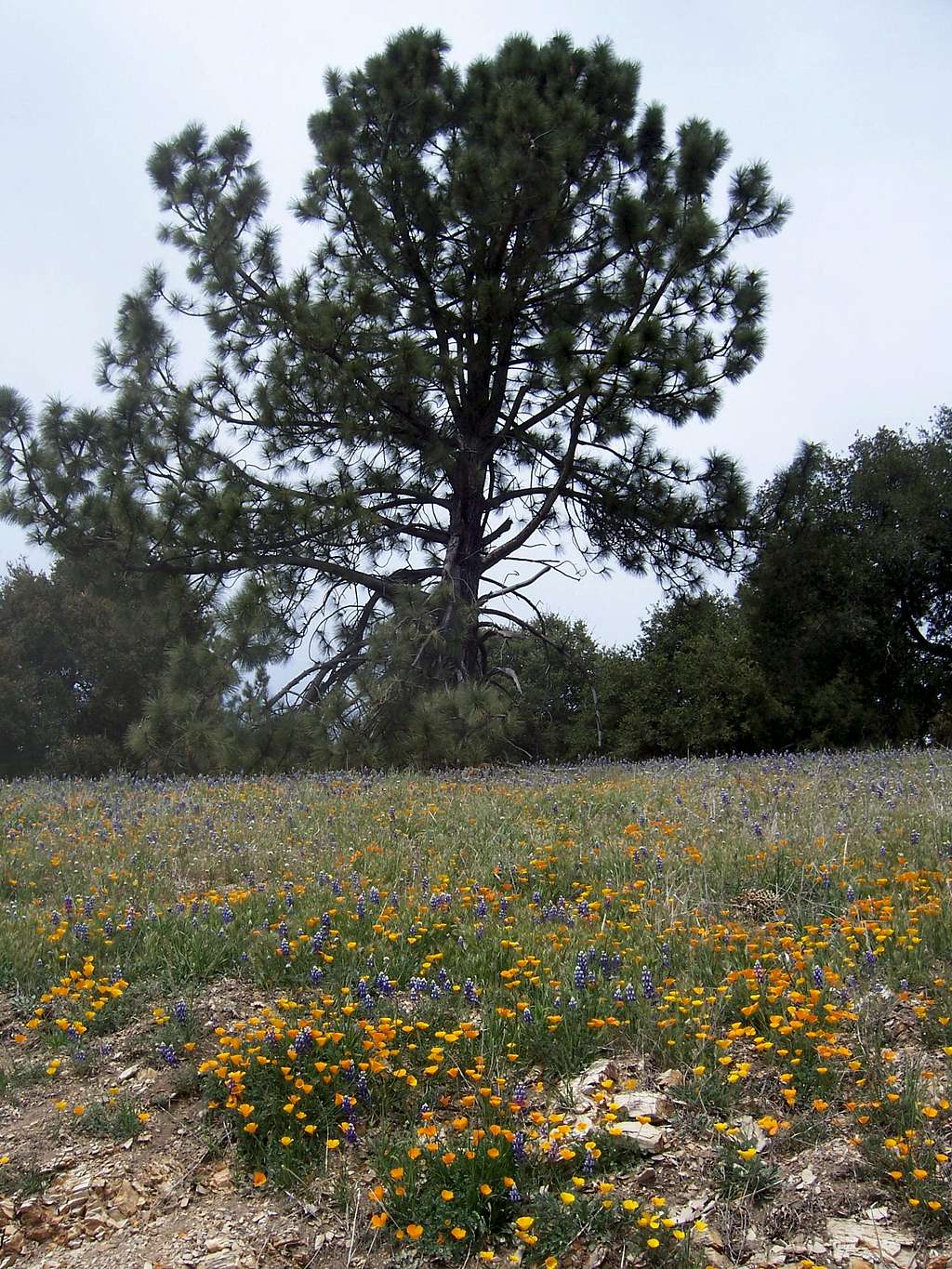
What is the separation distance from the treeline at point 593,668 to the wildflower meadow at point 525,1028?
21.6ft

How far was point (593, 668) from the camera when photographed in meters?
22.4

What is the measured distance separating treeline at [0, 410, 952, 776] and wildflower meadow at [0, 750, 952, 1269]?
6.60 m

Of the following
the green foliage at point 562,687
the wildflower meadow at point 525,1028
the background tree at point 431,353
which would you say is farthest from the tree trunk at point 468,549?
the wildflower meadow at point 525,1028

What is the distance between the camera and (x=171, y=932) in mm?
4684

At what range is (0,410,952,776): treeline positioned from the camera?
42.1 ft

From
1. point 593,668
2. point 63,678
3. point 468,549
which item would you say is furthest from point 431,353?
point 63,678

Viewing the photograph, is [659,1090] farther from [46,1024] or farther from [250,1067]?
[46,1024]

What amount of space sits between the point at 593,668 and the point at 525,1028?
61.9ft

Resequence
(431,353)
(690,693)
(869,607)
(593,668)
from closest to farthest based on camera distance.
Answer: (431,353)
(869,607)
(690,693)
(593,668)

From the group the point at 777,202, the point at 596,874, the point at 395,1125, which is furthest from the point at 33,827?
the point at 777,202

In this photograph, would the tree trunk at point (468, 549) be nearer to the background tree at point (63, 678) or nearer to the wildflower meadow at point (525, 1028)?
the wildflower meadow at point (525, 1028)

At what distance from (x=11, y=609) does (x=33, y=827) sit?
2401cm

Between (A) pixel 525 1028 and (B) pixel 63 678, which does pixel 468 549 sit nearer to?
(A) pixel 525 1028

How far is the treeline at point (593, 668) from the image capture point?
12844 mm
